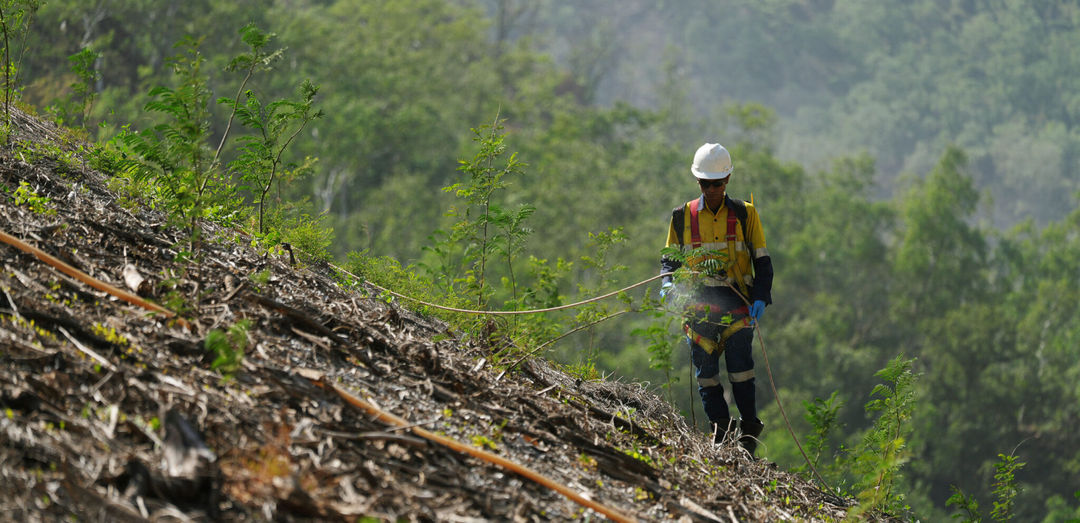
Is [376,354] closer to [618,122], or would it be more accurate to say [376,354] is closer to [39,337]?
[39,337]

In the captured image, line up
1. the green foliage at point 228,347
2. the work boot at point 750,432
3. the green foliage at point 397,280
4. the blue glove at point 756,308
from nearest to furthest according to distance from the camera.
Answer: the green foliage at point 228,347 < the blue glove at point 756,308 < the work boot at point 750,432 < the green foliage at point 397,280

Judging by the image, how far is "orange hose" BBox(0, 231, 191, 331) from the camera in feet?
13.7

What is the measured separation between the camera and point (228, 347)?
12.1 ft

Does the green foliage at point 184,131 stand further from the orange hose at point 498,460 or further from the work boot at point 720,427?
the work boot at point 720,427

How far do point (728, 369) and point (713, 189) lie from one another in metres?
1.13

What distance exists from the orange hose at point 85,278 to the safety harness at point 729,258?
2.99m

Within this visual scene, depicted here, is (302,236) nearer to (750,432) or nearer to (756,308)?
(756,308)

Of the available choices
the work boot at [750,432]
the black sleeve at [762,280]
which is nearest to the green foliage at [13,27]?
the black sleeve at [762,280]

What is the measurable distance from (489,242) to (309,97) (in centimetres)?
160

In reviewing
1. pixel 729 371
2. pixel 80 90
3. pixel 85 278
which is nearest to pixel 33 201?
pixel 85 278

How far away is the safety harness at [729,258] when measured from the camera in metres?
5.85

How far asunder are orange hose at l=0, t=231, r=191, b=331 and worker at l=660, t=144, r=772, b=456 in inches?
110

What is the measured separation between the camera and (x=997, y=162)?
339 feet

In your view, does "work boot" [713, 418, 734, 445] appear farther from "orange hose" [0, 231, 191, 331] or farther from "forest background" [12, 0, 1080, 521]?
"forest background" [12, 0, 1080, 521]
